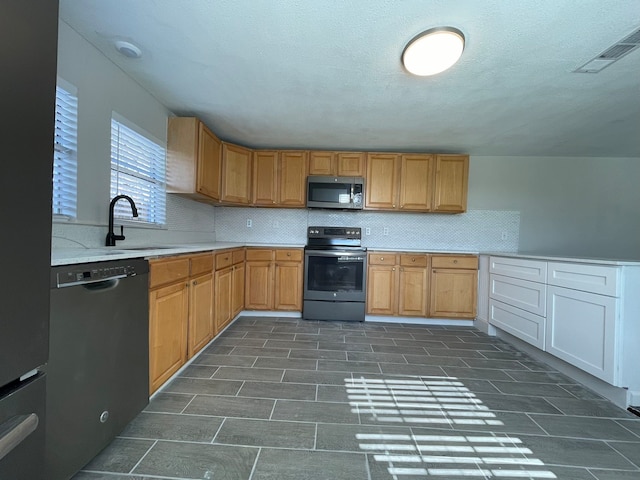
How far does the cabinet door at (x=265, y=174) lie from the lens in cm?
364

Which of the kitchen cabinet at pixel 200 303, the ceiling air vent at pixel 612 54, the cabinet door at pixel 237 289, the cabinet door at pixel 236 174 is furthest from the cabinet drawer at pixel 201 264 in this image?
the ceiling air vent at pixel 612 54

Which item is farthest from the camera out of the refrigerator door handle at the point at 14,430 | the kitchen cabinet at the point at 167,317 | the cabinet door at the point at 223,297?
the cabinet door at the point at 223,297

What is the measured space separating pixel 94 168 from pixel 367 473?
2.35 metres

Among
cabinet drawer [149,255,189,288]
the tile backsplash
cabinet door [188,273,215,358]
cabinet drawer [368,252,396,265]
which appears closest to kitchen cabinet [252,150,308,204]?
Answer: the tile backsplash

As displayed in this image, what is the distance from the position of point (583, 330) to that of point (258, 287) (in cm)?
305

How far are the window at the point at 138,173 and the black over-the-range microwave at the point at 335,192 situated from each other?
1.69 metres

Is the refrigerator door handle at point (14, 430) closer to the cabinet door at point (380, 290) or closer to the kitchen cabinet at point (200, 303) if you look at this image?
the kitchen cabinet at point (200, 303)

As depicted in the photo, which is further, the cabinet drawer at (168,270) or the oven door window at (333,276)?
the oven door window at (333,276)

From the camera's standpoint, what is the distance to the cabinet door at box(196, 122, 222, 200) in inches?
107

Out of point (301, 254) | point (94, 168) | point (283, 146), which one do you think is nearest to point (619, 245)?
point (301, 254)

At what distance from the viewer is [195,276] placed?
2129 mm

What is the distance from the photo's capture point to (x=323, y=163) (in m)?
3.65

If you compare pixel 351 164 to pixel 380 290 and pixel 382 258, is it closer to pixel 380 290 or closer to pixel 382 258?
pixel 382 258

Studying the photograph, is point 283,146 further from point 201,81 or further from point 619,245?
point 619,245
